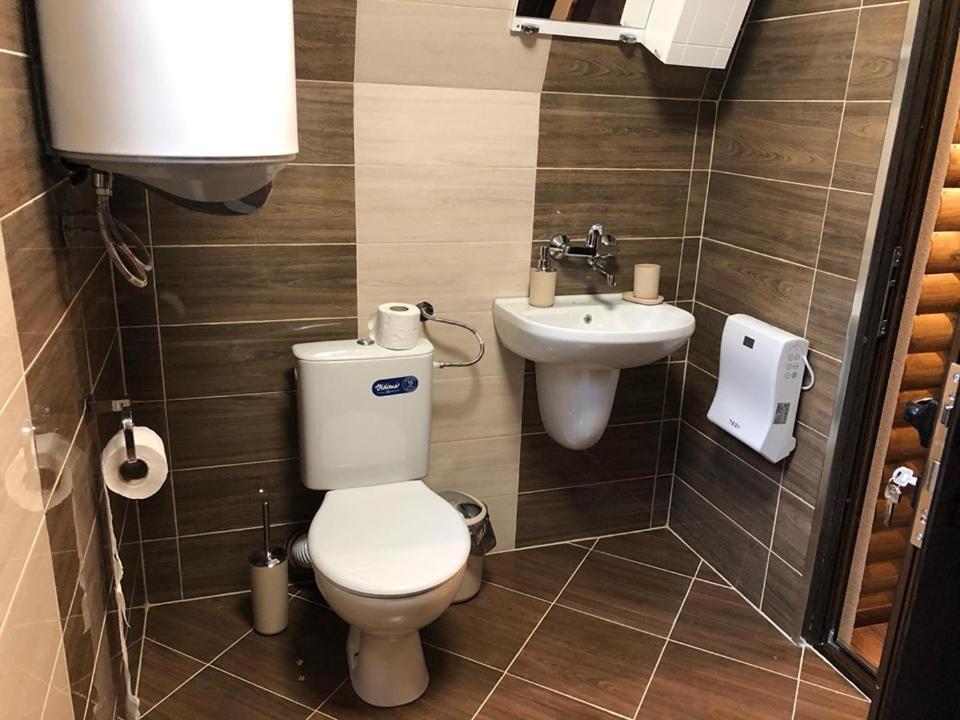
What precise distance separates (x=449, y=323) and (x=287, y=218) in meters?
0.54

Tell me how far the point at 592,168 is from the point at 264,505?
134 centimetres

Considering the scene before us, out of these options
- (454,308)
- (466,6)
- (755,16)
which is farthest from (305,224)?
(755,16)

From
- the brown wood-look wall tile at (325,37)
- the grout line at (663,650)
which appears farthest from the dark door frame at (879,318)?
the brown wood-look wall tile at (325,37)

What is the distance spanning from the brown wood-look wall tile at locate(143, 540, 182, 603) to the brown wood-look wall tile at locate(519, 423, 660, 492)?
1073mm

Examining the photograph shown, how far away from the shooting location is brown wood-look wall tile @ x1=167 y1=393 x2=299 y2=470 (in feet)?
7.16

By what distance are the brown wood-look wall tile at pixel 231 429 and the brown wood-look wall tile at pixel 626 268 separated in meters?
0.90

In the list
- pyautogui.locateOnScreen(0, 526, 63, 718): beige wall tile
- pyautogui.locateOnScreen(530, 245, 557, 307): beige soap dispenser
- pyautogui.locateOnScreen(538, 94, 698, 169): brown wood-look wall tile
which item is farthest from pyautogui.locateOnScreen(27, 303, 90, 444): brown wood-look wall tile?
pyautogui.locateOnScreen(538, 94, 698, 169): brown wood-look wall tile

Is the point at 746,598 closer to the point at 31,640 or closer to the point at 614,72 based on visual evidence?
the point at 614,72

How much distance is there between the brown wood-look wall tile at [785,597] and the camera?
220 centimetres

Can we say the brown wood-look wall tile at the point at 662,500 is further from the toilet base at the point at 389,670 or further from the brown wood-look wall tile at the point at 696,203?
the toilet base at the point at 389,670

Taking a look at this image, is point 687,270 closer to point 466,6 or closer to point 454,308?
point 454,308

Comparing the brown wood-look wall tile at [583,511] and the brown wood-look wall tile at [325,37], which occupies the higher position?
the brown wood-look wall tile at [325,37]

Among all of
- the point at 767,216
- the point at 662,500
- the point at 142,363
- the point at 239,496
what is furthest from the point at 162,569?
the point at 767,216

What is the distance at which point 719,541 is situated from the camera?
254 cm
